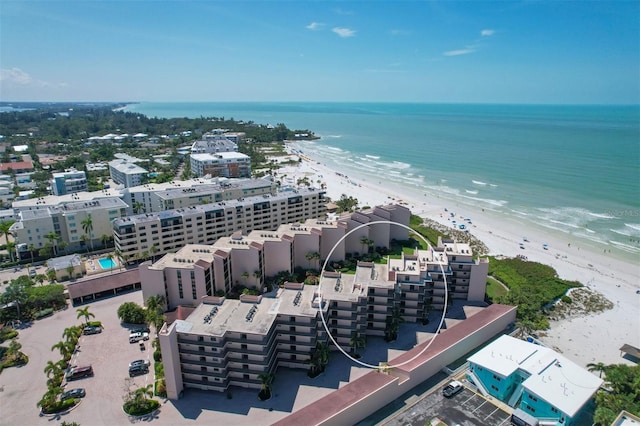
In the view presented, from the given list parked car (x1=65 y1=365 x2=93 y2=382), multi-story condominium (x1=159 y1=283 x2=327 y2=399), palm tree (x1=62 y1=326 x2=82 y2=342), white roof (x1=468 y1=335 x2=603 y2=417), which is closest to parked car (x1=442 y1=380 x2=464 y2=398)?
white roof (x1=468 y1=335 x2=603 y2=417)

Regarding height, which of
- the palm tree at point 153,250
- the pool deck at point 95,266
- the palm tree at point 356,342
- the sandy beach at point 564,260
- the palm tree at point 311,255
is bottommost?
the sandy beach at point 564,260

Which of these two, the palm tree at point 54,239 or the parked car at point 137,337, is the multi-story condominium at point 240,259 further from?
the palm tree at point 54,239

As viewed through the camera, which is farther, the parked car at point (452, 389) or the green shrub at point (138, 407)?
the parked car at point (452, 389)

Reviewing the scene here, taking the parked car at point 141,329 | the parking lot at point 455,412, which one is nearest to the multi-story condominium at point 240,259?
the parked car at point 141,329

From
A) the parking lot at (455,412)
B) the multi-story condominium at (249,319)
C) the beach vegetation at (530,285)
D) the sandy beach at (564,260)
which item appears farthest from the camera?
the beach vegetation at (530,285)

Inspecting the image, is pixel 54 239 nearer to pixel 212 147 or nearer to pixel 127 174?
pixel 127 174

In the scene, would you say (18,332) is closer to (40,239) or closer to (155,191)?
(40,239)
